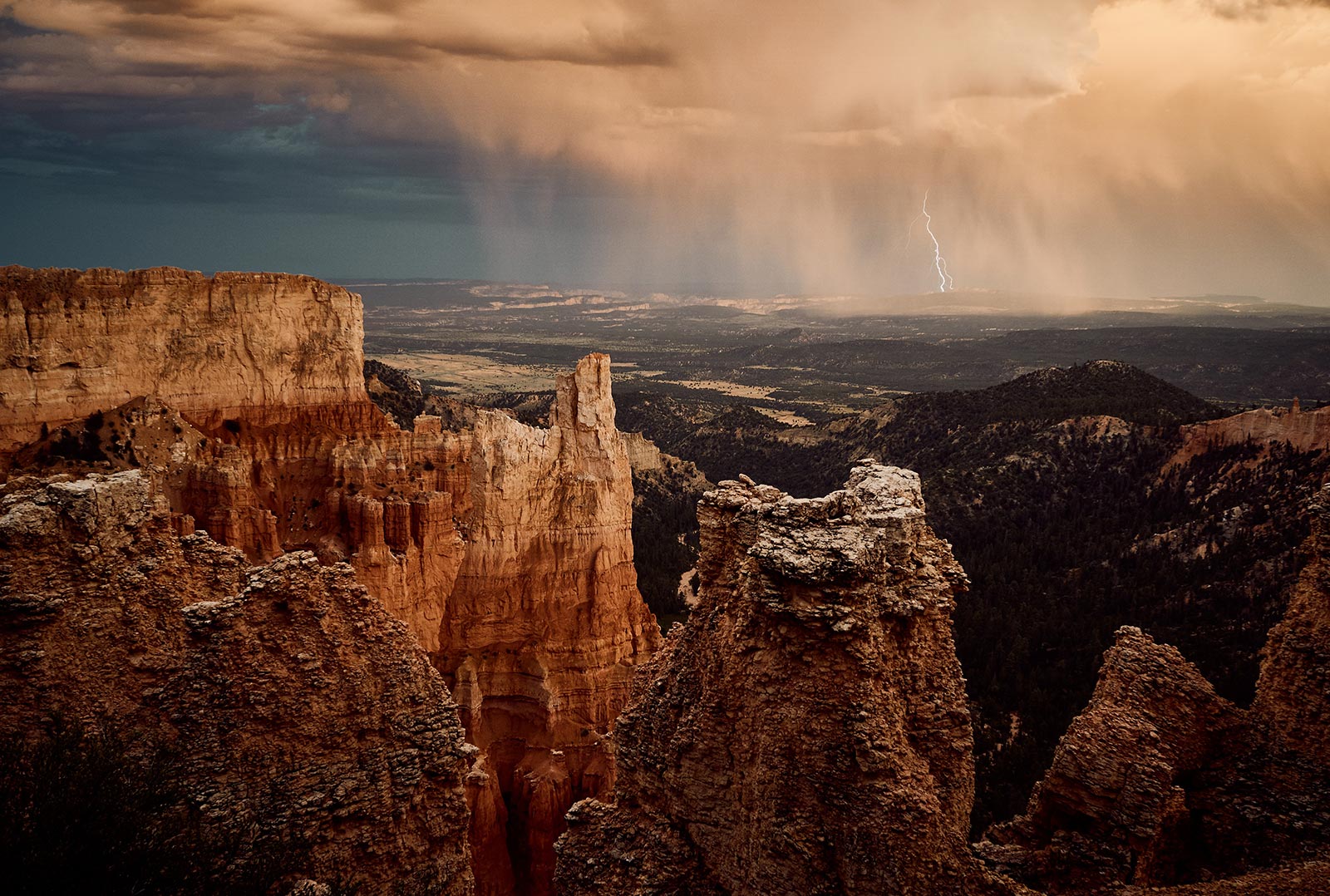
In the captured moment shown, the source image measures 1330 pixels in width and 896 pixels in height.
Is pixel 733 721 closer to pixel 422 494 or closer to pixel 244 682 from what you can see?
pixel 244 682

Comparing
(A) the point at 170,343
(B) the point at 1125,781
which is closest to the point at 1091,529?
(A) the point at 170,343

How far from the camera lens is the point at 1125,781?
40.1 ft

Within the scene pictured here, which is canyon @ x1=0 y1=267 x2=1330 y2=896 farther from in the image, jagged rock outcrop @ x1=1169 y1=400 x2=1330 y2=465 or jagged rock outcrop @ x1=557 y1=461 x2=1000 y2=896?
jagged rock outcrop @ x1=1169 y1=400 x2=1330 y2=465

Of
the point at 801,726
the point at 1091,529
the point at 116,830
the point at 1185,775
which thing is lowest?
the point at 1091,529

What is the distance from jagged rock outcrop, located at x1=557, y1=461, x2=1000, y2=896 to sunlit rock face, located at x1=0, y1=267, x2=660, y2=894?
31.9ft

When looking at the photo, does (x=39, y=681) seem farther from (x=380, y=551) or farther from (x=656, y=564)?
(x=656, y=564)

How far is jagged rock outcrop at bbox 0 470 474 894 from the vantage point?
38.7ft

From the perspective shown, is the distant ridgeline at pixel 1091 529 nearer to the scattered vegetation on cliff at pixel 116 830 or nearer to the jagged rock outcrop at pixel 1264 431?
the jagged rock outcrop at pixel 1264 431

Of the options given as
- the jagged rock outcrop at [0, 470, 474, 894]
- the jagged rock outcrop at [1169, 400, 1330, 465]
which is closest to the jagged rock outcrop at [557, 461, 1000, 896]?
the jagged rock outcrop at [0, 470, 474, 894]

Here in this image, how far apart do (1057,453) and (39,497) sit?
242 feet

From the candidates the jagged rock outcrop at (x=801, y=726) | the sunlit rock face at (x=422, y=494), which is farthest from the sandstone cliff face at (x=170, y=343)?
the jagged rock outcrop at (x=801, y=726)

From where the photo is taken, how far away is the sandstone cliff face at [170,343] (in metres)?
34.5

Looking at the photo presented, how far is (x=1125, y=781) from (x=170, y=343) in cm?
3648

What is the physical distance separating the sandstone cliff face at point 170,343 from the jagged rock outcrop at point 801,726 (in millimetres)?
30416
